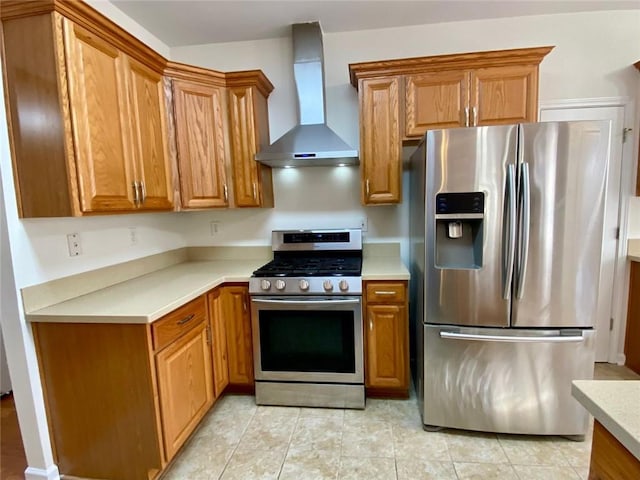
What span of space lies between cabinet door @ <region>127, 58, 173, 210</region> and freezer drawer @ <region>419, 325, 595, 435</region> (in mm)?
1847

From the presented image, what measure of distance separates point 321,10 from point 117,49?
4.31ft

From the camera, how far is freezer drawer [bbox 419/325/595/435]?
1.77m

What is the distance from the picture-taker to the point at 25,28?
141 cm

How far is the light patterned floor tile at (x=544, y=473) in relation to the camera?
161 centimetres

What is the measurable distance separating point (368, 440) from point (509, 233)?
1.40 metres

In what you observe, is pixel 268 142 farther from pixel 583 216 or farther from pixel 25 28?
pixel 583 216

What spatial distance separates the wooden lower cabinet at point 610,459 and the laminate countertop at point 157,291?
1.38 meters

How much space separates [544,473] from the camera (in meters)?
1.63

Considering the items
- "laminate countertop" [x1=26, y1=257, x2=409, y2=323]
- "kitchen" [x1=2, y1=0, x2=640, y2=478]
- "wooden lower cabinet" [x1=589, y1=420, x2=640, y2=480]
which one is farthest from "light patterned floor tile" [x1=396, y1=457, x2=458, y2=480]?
"kitchen" [x1=2, y1=0, x2=640, y2=478]

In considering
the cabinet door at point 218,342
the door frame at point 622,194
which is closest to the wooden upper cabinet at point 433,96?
the door frame at point 622,194

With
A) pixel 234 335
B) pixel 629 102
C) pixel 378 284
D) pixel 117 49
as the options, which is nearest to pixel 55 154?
pixel 117 49

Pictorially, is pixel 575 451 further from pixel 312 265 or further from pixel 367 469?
pixel 312 265

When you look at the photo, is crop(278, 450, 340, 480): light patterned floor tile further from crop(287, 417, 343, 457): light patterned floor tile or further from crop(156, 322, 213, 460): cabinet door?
crop(156, 322, 213, 460): cabinet door

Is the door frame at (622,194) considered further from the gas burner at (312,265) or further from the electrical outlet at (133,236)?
the electrical outlet at (133,236)
